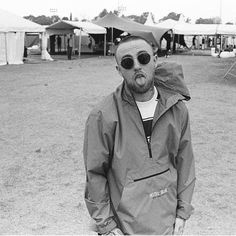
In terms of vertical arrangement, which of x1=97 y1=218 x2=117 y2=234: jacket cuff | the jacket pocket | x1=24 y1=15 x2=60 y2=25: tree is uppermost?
the jacket pocket

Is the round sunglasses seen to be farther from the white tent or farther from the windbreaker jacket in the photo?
the white tent

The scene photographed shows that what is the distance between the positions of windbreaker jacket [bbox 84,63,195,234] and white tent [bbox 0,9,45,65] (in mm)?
21624

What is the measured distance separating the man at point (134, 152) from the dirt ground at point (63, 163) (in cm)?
172

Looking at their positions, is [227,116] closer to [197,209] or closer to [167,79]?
[197,209]

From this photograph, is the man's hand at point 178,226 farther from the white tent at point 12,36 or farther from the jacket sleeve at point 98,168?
the white tent at point 12,36

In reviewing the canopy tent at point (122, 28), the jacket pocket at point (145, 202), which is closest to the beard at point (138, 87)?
the jacket pocket at point (145, 202)

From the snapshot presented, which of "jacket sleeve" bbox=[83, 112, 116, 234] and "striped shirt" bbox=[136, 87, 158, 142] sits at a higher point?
"striped shirt" bbox=[136, 87, 158, 142]

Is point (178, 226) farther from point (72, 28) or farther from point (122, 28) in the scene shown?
point (122, 28)

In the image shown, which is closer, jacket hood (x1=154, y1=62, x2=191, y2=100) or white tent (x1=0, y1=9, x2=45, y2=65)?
jacket hood (x1=154, y1=62, x2=191, y2=100)

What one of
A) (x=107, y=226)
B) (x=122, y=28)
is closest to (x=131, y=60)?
(x=107, y=226)

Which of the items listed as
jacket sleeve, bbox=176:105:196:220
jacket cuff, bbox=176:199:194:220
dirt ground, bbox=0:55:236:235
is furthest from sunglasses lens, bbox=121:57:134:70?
dirt ground, bbox=0:55:236:235

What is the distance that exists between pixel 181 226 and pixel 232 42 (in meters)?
49.6

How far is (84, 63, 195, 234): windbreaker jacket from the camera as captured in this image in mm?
1900

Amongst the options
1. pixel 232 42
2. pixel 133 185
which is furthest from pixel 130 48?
pixel 232 42
